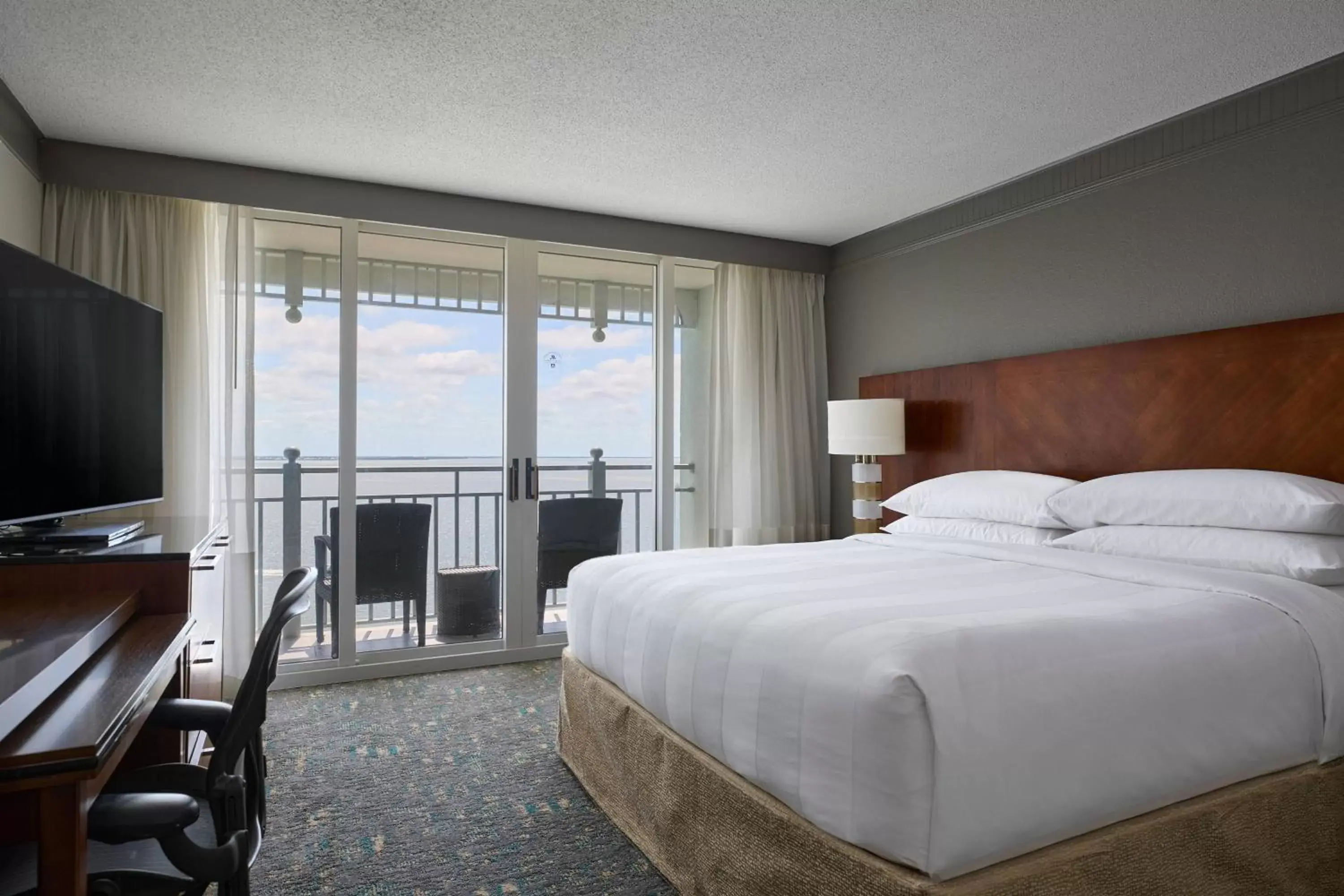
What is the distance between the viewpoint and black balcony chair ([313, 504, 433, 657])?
4.08 m

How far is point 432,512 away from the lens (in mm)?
4324

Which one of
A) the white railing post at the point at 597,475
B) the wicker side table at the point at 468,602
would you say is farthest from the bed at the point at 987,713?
the white railing post at the point at 597,475

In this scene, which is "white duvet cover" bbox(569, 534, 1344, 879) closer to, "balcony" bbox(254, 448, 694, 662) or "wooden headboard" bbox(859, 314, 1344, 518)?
"wooden headboard" bbox(859, 314, 1344, 518)

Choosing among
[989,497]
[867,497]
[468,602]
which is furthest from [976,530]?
[468,602]

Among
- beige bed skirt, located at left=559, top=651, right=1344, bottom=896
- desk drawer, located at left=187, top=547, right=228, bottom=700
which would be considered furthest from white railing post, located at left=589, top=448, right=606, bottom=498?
beige bed skirt, located at left=559, top=651, right=1344, bottom=896

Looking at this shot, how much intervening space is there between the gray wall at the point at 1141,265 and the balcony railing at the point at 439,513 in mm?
1759

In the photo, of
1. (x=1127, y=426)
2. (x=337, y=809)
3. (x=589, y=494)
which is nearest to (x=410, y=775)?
(x=337, y=809)

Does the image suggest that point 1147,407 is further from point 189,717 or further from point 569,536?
point 189,717

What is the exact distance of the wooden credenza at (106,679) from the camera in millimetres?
1016

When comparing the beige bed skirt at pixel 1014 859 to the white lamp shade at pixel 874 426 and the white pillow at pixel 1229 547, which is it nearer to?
the white pillow at pixel 1229 547

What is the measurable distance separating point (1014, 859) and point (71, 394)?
2.70 meters

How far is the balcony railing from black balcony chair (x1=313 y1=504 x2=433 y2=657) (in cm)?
4

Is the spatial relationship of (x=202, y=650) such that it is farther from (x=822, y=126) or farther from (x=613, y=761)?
(x=822, y=126)

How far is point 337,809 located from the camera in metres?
2.58
